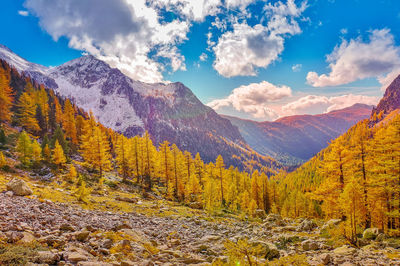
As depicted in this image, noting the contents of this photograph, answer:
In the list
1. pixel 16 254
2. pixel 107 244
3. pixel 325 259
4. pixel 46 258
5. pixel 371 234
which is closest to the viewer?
pixel 16 254

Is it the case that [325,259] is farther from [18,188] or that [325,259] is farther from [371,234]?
[18,188]

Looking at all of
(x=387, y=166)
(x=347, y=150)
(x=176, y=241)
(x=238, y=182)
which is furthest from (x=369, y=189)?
(x=238, y=182)

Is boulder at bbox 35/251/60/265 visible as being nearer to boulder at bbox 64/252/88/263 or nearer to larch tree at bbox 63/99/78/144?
boulder at bbox 64/252/88/263

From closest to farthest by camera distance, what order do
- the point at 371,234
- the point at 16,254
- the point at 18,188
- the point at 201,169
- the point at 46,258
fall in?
the point at 16,254 < the point at 46,258 < the point at 18,188 < the point at 371,234 < the point at 201,169

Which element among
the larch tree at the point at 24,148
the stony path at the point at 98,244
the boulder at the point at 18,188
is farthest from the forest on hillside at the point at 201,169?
the boulder at the point at 18,188

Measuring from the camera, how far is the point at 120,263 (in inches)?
287

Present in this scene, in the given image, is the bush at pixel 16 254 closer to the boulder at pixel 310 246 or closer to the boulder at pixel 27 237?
the boulder at pixel 27 237

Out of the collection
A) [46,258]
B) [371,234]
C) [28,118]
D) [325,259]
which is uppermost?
[28,118]

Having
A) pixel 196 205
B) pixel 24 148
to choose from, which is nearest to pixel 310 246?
pixel 196 205

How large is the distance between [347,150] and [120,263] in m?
24.5

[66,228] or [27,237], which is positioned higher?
[27,237]

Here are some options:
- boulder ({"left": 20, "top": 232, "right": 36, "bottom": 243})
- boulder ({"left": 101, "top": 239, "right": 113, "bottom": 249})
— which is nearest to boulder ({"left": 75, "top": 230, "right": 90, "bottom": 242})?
boulder ({"left": 101, "top": 239, "right": 113, "bottom": 249})

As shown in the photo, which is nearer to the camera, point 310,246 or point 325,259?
point 325,259

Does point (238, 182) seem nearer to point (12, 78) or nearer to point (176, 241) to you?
point (176, 241)
